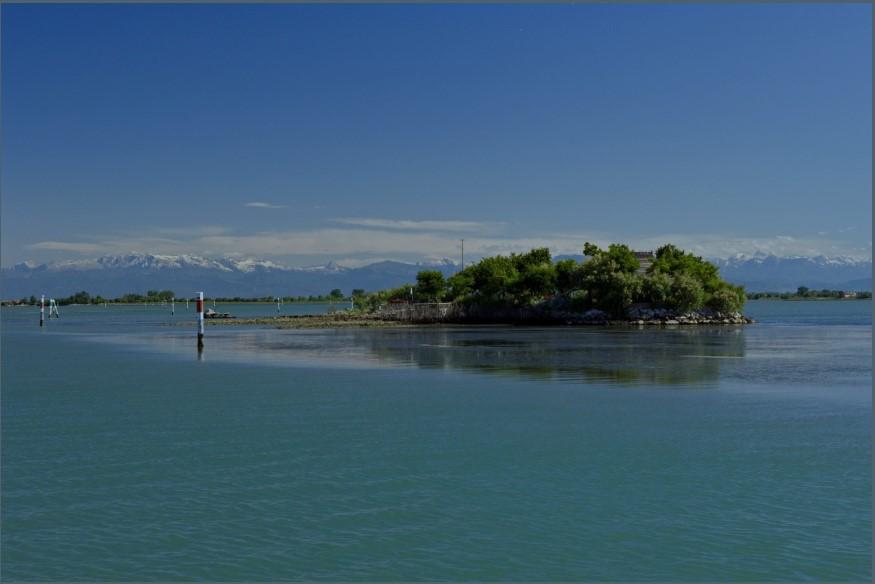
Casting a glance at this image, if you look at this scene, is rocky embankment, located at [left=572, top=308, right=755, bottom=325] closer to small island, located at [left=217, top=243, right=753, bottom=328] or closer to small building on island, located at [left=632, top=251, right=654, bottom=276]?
small island, located at [left=217, top=243, right=753, bottom=328]

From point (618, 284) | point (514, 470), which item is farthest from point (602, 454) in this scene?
point (618, 284)

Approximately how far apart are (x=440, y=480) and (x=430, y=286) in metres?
94.7

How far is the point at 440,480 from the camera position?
14.2 m

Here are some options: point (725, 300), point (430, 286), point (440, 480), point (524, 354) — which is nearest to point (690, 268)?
point (725, 300)

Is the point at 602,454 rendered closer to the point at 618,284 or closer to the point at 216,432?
the point at 216,432

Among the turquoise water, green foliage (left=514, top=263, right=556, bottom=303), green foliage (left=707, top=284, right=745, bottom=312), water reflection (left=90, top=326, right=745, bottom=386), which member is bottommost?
the turquoise water

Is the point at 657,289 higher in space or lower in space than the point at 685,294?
higher

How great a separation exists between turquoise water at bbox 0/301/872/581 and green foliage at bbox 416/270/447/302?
78.0 m

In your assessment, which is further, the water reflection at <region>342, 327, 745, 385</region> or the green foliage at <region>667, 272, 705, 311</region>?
the green foliage at <region>667, 272, 705, 311</region>

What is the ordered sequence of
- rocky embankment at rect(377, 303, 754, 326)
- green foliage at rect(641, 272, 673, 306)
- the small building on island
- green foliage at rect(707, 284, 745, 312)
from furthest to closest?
1. the small building on island
2. green foliage at rect(707, 284, 745, 312)
3. rocky embankment at rect(377, 303, 754, 326)
4. green foliage at rect(641, 272, 673, 306)

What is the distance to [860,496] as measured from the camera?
1308 cm

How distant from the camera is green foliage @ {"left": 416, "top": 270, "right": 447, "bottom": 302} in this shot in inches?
4269

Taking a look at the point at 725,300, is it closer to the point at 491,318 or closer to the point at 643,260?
the point at 643,260

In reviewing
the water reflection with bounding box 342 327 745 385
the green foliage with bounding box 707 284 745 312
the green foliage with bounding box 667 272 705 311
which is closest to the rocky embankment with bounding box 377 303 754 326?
the green foliage with bounding box 707 284 745 312
